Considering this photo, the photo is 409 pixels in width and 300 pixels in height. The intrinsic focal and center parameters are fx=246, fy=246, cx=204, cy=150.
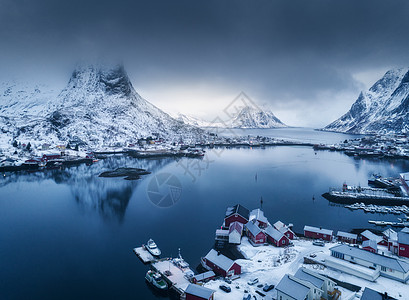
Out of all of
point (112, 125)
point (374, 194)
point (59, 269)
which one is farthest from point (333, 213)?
point (112, 125)

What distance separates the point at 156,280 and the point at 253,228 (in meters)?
8.29

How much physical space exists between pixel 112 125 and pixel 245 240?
73.2 meters

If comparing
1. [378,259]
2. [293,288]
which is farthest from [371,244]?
[293,288]

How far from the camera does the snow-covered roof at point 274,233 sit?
17.4 meters

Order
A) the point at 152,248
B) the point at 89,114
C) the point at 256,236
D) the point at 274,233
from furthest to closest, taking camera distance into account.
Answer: the point at 89,114 → the point at 274,233 → the point at 256,236 → the point at 152,248

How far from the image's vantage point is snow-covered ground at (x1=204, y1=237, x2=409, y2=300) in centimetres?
1191

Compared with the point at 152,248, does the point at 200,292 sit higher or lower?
higher

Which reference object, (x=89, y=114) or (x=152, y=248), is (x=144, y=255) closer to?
(x=152, y=248)

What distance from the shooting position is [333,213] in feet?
80.6

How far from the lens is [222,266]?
547 inches

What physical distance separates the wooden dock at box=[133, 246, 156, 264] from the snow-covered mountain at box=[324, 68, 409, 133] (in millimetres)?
125495

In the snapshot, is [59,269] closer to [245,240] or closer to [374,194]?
[245,240]

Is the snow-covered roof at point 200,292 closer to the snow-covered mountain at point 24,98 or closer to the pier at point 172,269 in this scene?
the pier at point 172,269

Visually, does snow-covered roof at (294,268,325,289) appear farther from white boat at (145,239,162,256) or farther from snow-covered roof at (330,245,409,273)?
white boat at (145,239,162,256)
